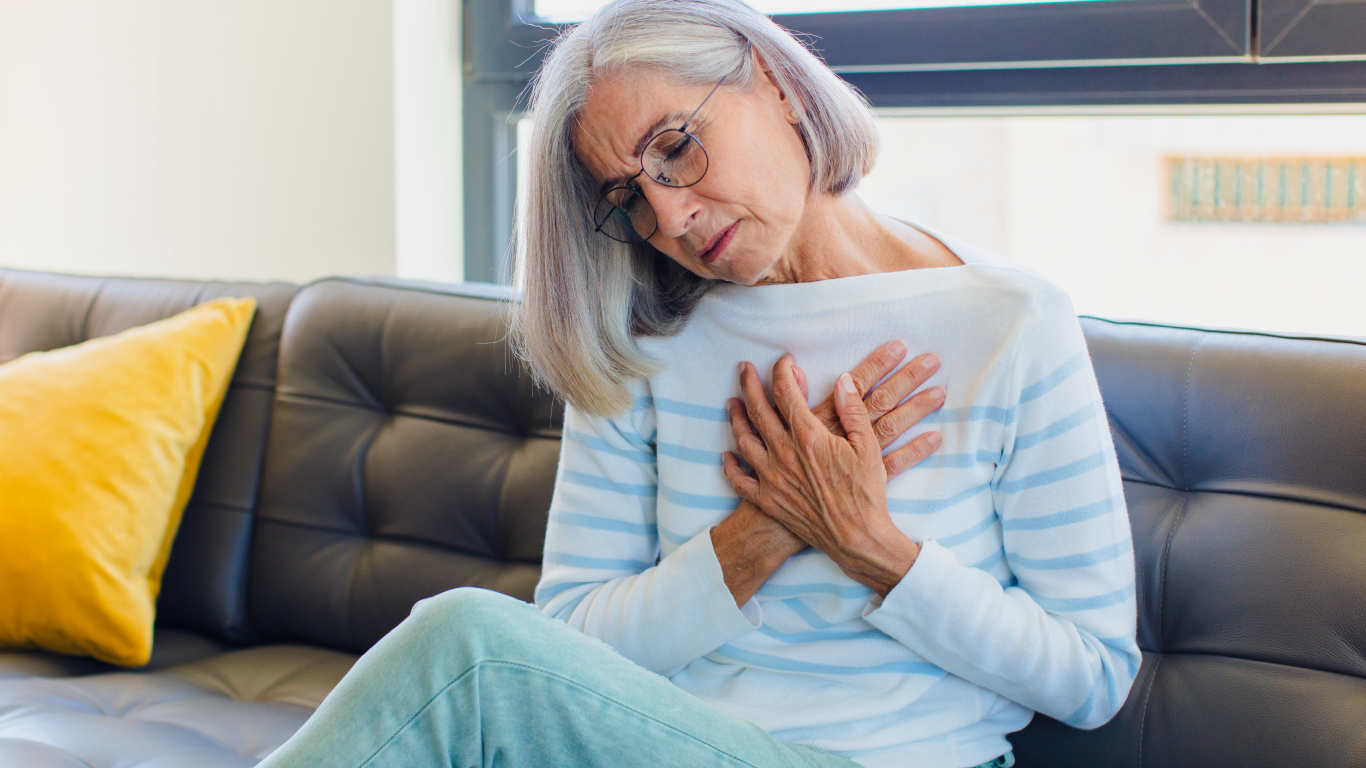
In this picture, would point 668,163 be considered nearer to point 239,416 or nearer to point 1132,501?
point 1132,501

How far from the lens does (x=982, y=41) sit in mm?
1432

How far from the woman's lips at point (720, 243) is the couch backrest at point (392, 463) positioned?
17.5 inches

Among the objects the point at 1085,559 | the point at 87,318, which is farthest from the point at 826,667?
the point at 87,318

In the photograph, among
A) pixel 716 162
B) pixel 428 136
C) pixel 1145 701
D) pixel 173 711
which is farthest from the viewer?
pixel 428 136

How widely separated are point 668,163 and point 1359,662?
805 millimetres

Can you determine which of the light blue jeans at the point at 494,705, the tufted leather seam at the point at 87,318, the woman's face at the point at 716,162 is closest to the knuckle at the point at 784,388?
the woman's face at the point at 716,162

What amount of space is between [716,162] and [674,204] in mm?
55

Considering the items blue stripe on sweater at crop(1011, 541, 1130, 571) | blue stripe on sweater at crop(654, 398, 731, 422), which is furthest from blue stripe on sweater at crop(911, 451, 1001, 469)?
blue stripe on sweater at crop(654, 398, 731, 422)

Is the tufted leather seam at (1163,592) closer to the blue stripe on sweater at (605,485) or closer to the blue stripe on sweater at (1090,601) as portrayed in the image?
the blue stripe on sweater at (1090,601)

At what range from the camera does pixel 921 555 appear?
907 mm

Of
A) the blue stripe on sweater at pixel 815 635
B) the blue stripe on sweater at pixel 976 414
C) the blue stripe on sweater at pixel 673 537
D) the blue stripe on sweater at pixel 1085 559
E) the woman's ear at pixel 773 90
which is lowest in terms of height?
the blue stripe on sweater at pixel 815 635

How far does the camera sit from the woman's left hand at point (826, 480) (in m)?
0.92

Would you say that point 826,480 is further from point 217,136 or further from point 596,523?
point 217,136

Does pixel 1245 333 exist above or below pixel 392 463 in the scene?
above
